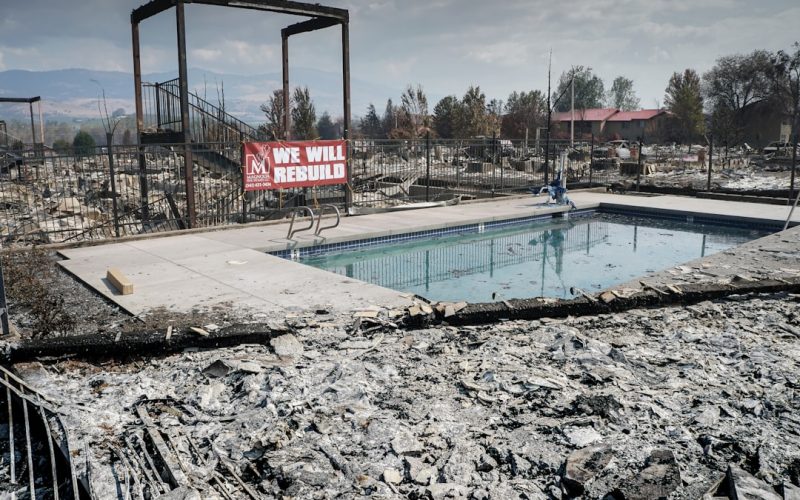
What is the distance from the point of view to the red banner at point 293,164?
12.4 m

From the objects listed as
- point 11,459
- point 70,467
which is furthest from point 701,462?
point 11,459

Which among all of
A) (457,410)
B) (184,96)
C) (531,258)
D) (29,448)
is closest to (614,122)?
(531,258)

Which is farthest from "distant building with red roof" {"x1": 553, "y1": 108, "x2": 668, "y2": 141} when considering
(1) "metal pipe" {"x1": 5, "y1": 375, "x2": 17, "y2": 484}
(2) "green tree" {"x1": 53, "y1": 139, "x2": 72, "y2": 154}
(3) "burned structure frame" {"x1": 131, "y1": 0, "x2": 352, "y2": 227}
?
(1) "metal pipe" {"x1": 5, "y1": 375, "x2": 17, "y2": 484}

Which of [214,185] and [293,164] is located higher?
[293,164]

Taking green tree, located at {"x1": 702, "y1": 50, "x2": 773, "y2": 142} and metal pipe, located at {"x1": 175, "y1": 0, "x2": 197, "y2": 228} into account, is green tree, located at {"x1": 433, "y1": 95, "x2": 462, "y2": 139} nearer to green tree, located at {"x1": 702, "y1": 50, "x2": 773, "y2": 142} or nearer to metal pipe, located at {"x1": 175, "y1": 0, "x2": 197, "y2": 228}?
green tree, located at {"x1": 702, "y1": 50, "x2": 773, "y2": 142}

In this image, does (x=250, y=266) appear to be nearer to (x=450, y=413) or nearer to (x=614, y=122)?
(x=450, y=413)

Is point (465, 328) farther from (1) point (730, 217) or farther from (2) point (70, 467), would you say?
(1) point (730, 217)

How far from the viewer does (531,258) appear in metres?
11.9

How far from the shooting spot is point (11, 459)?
381 cm

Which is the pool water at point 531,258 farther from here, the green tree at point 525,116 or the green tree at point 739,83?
the green tree at point 739,83

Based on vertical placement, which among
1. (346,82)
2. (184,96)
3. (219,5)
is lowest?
(184,96)

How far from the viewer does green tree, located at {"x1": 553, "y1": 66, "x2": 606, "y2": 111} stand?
3900 inches

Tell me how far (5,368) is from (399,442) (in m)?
3.33

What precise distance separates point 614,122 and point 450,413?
8964 centimetres
